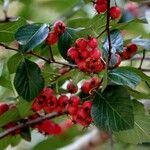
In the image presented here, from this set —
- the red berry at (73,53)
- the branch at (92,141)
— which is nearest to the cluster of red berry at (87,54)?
the red berry at (73,53)

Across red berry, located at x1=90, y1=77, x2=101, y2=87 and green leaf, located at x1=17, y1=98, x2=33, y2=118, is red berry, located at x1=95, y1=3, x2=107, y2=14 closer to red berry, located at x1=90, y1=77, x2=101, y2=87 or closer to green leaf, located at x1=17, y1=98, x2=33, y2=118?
red berry, located at x1=90, y1=77, x2=101, y2=87

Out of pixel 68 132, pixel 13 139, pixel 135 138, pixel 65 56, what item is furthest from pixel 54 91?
pixel 68 132

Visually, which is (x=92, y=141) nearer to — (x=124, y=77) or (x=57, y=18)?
(x=57, y=18)

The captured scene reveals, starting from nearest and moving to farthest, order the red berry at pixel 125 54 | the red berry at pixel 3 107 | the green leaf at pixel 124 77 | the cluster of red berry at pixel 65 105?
the green leaf at pixel 124 77 → the cluster of red berry at pixel 65 105 → the red berry at pixel 125 54 → the red berry at pixel 3 107

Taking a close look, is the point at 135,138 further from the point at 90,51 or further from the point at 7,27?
→ the point at 7,27

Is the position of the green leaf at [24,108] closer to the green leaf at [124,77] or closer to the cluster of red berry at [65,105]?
the cluster of red berry at [65,105]

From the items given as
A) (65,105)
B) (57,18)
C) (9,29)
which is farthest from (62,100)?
(57,18)

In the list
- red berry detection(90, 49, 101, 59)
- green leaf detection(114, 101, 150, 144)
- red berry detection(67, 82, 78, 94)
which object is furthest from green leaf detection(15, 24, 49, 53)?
green leaf detection(114, 101, 150, 144)
